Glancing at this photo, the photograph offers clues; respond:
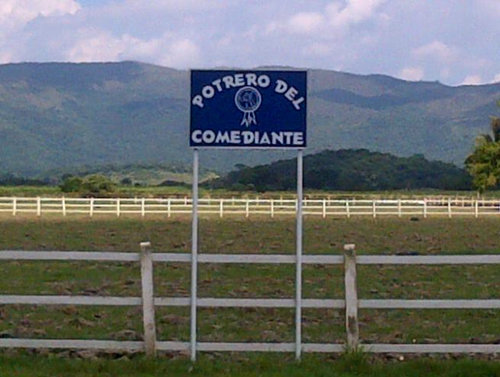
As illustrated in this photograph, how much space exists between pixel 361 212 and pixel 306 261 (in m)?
53.2

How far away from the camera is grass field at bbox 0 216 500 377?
11578 mm

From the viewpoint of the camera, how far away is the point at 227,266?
24.5 meters

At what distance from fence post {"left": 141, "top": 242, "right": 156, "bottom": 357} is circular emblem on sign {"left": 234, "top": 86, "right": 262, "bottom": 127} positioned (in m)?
1.79

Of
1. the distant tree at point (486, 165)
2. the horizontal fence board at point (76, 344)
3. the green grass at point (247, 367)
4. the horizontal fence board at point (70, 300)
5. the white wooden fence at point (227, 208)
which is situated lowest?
the white wooden fence at point (227, 208)

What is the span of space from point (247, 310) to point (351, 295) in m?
5.47

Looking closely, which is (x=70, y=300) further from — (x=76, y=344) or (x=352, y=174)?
(x=352, y=174)

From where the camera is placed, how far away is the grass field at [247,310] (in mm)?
11578

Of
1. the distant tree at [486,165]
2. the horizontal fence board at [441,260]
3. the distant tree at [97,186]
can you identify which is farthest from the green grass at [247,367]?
the distant tree at [97,186]

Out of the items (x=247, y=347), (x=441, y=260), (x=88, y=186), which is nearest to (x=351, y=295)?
(x=441, y=260)

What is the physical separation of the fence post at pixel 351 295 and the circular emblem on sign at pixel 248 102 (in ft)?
5.82

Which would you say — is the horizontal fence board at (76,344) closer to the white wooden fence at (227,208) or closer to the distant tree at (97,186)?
the white wooden fence at (227,208)

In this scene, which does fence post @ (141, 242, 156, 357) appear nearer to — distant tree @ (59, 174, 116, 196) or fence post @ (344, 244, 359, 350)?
fence post @ (344, 244, 359, 350)

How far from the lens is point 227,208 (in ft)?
215

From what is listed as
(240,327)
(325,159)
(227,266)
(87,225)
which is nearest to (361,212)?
(87,225)
